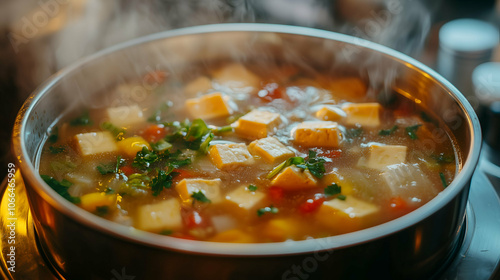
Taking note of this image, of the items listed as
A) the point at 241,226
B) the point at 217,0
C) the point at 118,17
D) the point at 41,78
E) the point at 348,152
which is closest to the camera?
the point at 241,226

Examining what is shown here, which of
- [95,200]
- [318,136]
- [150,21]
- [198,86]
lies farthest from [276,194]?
[150,21]

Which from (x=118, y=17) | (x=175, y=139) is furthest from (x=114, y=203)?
(x=118, y=17)

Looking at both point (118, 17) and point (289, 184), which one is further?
point (118, 17)

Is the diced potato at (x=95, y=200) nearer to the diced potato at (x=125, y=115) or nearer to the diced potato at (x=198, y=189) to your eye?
the diced potato at (x=198, y=189)

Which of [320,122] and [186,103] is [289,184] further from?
[186,103]

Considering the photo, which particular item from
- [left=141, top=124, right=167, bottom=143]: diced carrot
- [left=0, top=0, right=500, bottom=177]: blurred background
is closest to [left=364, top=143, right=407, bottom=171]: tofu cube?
[left=141, top=124, right=167, bottom=143]: diced carrot

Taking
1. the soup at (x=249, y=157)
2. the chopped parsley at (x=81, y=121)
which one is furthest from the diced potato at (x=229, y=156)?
the chopped parsley at (x=81, y=121)

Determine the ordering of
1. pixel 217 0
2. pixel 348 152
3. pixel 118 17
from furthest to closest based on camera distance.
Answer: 1. pixel 217 0
2. pixel 118 17
3. pixel 348 152
